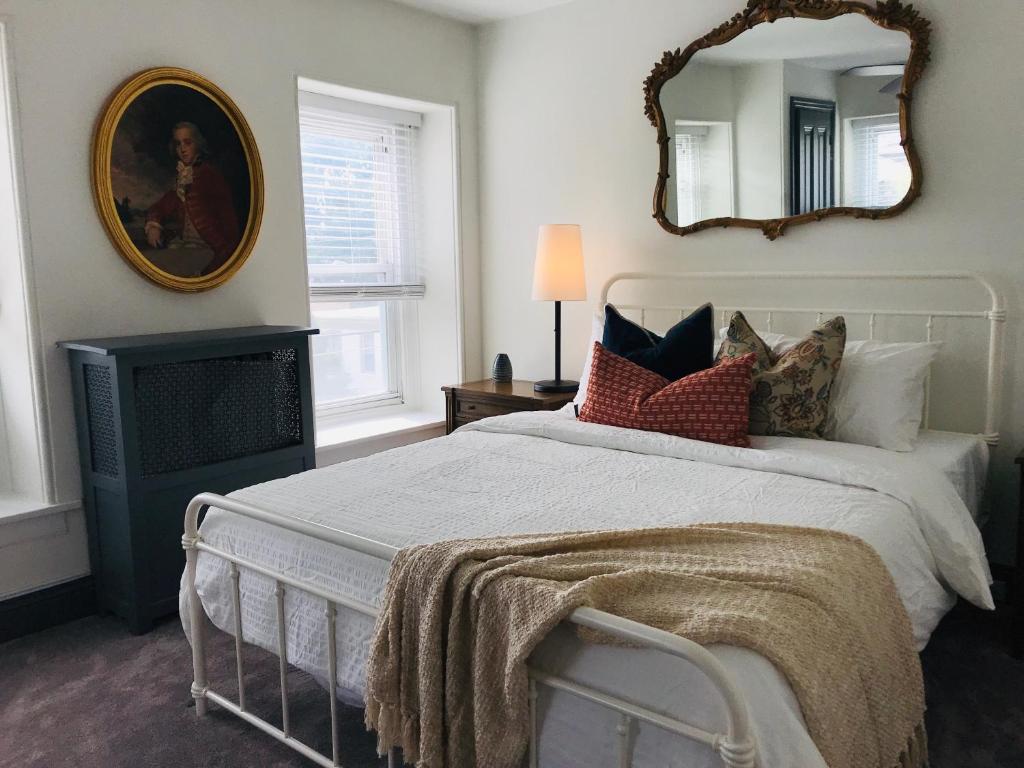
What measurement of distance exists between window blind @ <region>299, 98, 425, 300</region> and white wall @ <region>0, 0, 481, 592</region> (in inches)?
10.3

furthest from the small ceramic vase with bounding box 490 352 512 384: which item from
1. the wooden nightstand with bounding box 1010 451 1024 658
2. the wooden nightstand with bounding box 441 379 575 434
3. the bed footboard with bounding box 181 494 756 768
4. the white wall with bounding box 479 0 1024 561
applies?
the wooden nightstand with bounding box 1010 451 1024 658

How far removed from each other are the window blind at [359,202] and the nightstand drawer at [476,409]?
28.1 inches

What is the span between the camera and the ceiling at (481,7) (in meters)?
3.78

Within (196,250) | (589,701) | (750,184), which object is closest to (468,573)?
(589,701)

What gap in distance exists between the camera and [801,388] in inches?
103

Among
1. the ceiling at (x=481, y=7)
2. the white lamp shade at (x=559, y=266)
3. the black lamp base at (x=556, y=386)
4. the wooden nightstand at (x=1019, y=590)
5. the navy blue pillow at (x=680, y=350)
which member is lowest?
the wooden nightstand at (x=1019, y=590)

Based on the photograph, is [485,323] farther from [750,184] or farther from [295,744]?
[295,744]

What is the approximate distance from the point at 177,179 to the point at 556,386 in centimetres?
175

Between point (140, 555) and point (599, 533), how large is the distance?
5.99 feet

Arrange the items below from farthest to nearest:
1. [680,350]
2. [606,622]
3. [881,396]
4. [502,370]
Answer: [502,370] < [680,350] < [881,396] < [606,622]

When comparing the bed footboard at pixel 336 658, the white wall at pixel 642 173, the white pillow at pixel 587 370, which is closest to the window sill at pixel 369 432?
the white wall at pixel 642 173

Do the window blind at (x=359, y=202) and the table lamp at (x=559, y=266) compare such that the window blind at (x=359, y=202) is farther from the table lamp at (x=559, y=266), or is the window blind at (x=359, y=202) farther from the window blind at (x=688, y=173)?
the window blind at (x=688, y=173)


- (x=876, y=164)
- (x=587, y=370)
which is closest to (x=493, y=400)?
(x=587, y=370)

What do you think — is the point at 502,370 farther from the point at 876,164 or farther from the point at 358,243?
the point at 876,164
